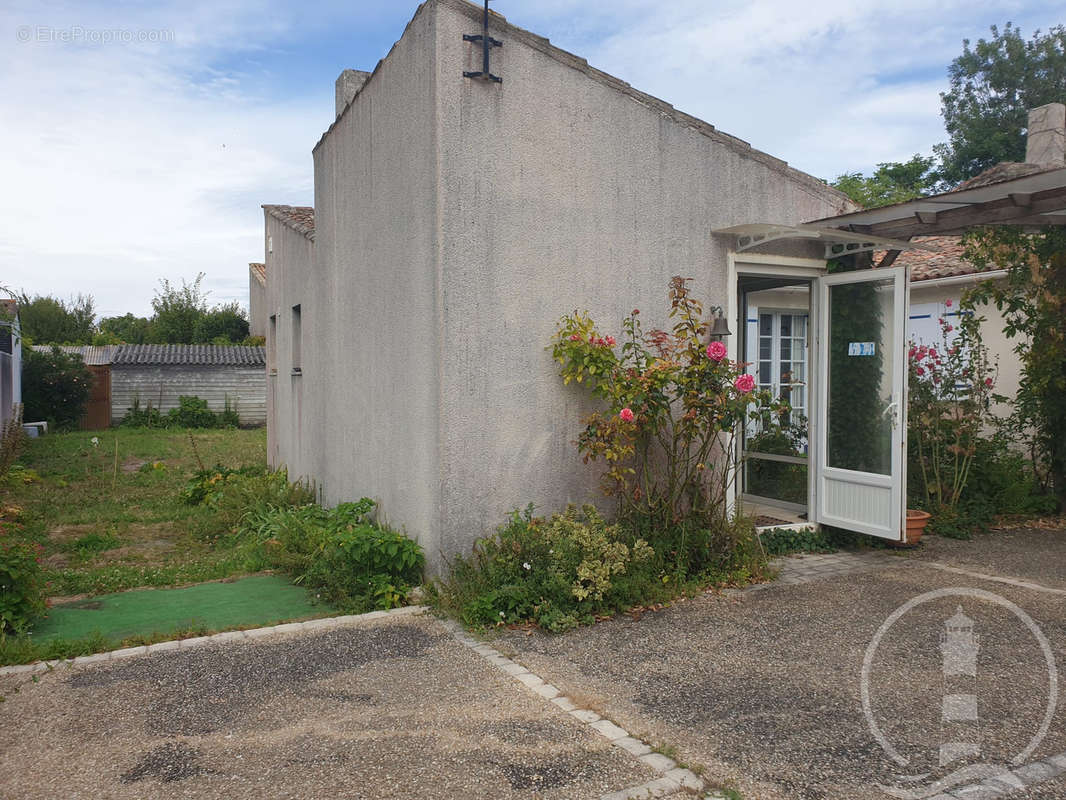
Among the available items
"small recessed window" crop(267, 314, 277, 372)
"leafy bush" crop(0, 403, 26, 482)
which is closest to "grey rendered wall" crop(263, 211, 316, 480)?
"small recessed window" crop(267, 314, 277, 372)

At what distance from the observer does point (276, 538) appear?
7.79 meters

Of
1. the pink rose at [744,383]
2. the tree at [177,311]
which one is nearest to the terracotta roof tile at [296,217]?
the pink rose at [744,383]

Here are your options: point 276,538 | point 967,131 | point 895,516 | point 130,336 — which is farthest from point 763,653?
point 130,336

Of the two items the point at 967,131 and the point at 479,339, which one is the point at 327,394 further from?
the point at 967,131

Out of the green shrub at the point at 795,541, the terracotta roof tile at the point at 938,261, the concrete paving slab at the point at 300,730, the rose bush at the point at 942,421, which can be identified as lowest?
the concrete paving slab at the point at 300,730

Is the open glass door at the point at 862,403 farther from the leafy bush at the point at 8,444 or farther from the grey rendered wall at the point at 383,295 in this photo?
the leafy bush at the point at 8,444

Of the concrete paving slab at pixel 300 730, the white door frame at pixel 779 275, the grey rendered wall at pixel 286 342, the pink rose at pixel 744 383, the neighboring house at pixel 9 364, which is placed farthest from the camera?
the neighboring house at pixel 9 364

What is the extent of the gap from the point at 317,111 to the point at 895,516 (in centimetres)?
807

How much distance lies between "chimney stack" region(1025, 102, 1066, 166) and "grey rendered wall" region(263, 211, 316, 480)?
9.97 meters

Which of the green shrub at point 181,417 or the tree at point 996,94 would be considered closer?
the green shrub at point 181,417

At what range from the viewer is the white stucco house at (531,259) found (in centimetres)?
571

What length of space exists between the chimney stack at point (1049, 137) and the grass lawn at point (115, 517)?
37.9 feet

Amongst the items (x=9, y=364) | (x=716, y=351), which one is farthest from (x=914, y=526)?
(x=9, y=364)

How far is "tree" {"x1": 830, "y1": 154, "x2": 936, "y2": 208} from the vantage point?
2988cm
